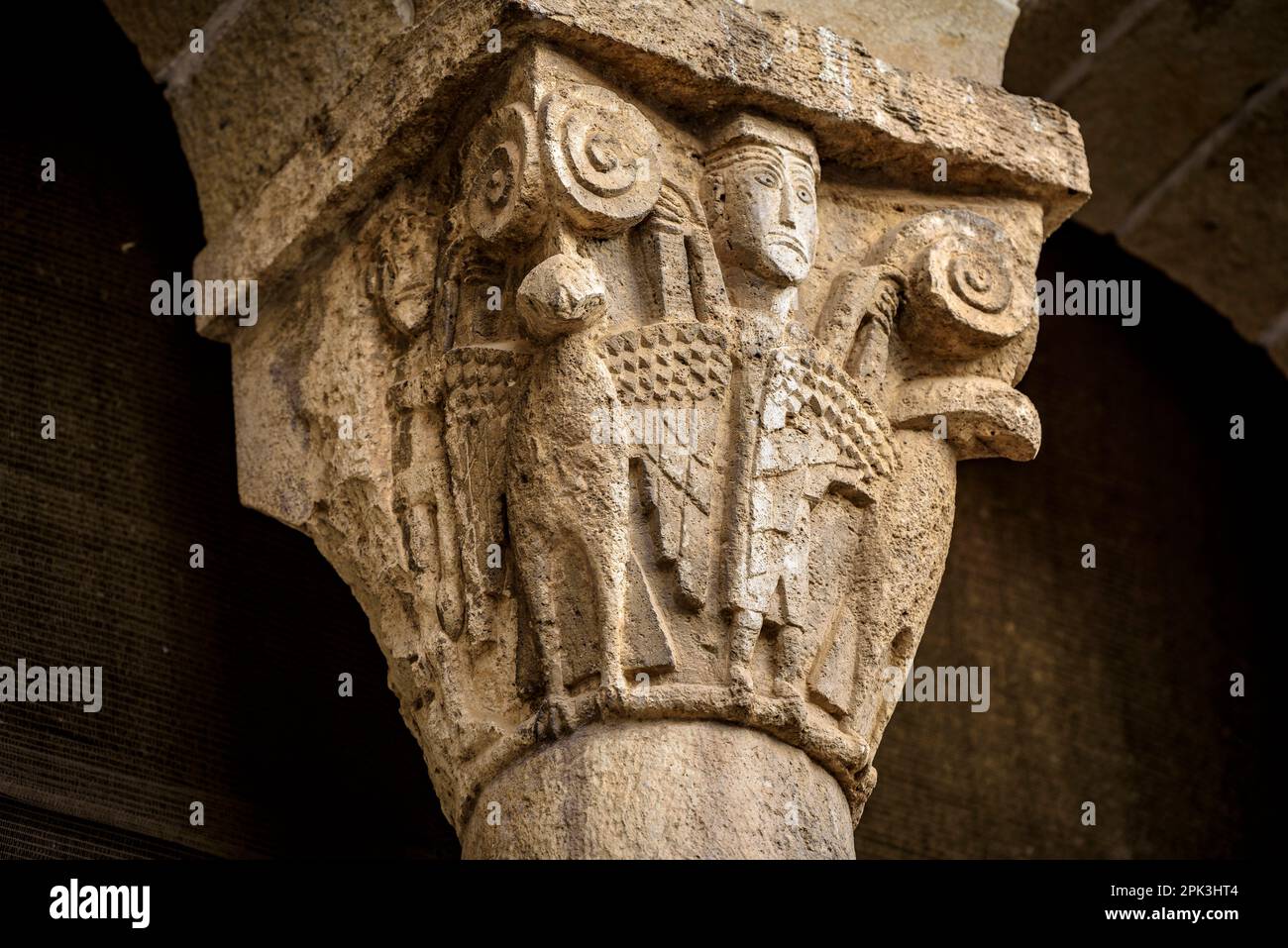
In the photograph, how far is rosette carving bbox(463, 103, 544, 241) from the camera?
3121 millimetres

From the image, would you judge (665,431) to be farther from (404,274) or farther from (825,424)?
(404,274)

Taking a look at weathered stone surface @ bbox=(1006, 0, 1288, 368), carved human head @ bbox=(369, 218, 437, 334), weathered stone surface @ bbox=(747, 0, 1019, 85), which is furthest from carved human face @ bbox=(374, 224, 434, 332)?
weathered stone surface @ bbox=(1006, 0, 1288, 368)

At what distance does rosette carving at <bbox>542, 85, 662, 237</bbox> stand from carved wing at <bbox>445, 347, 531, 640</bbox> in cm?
23

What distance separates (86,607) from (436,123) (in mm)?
1058

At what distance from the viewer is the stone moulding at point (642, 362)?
305cm

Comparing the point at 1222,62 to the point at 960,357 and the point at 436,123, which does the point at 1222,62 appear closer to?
the point at 960,357

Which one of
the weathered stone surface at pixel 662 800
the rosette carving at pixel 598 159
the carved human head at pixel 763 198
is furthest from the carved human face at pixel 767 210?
the weathered stone surface at pixel 662 800

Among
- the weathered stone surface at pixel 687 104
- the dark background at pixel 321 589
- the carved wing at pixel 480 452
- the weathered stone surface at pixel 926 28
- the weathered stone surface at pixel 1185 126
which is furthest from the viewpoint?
the weathered stone surface at pixel 1185 126

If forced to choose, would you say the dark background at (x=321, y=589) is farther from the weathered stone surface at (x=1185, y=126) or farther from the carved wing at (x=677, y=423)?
the carved wing at (x=677, y=423)

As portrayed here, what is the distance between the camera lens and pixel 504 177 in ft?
10.4

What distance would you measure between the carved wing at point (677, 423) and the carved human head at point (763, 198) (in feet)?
0.52

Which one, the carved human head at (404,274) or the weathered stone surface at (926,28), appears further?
the weathered stone surface at (926,28)

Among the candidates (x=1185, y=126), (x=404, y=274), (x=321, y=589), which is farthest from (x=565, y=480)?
(x=1185, y=126)

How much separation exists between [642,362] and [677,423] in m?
0.10
